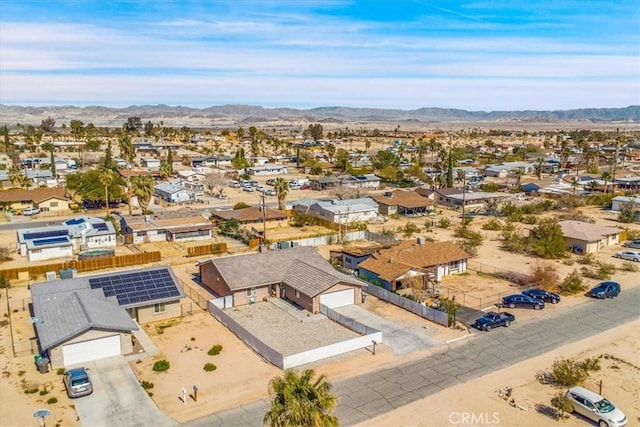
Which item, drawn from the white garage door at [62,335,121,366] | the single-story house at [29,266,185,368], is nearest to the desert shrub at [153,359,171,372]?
the single-story house at [29,266,185,368]

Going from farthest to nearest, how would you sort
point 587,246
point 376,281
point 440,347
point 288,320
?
point 587,246 < point 376,281 < point 288,320 < point 440,347

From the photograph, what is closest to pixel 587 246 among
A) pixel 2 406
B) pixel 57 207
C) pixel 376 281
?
pixel 376 281

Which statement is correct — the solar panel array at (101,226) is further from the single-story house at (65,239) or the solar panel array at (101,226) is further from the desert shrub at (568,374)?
the desert shrub at (568,374)

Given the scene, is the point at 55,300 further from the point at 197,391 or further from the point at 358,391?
the point at 358,391

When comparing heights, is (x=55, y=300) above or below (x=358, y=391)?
above

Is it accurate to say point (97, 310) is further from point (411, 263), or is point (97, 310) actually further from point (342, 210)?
point (342, 210)

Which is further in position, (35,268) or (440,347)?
(35,268)

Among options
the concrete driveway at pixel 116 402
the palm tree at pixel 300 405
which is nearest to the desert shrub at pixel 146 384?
the concrete driveway at pixel 116 402
